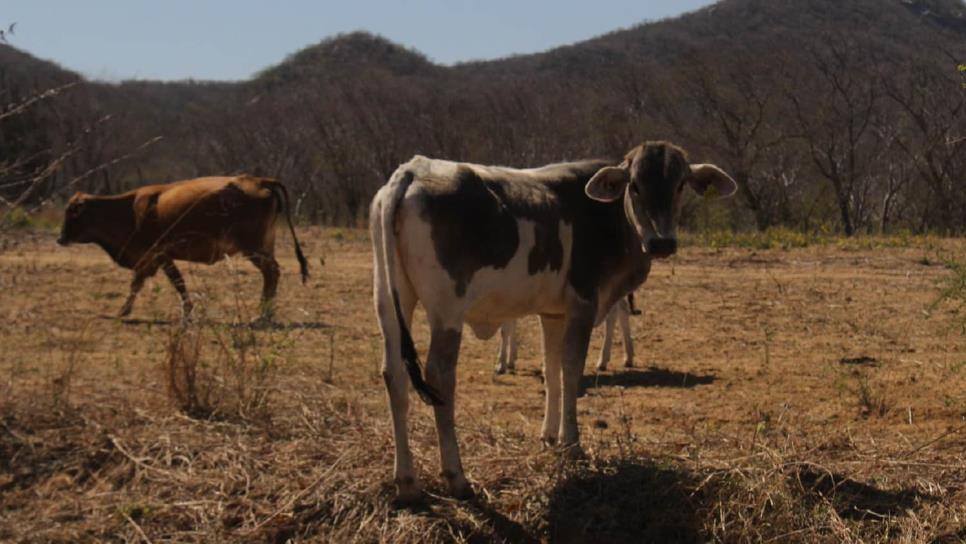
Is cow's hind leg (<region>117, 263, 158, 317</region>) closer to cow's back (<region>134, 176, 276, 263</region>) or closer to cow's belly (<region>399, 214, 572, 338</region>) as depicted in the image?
cow's back (<region>134, 176, 276, 263</region>)

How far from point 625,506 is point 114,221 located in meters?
9.13

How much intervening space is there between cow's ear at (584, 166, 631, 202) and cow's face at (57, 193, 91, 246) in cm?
872

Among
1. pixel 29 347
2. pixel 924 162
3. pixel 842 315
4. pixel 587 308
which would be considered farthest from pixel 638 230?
pixel 924 162

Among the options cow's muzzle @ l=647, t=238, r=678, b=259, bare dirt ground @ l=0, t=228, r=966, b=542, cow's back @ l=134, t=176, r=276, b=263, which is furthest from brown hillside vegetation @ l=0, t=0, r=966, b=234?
cow's muzzle @ l=647, t=238, r=678, b=259

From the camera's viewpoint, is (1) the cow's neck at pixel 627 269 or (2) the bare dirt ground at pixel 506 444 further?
(1) the cow's neck at pixel 627 269

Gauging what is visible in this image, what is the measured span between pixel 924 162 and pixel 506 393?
762 inches

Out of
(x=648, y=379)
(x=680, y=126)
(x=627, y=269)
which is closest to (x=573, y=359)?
(x=627, y=269)

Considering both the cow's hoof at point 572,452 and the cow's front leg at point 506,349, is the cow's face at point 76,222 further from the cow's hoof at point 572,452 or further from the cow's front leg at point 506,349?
the cow's hoof at point 572,452

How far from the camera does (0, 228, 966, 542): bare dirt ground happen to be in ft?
20.0

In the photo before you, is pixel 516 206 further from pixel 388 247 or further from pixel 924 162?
pixel 924 162

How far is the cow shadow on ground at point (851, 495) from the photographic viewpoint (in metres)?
6.11

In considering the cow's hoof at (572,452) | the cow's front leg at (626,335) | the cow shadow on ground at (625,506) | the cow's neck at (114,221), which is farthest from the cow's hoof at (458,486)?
the cow's neck at (114,221)

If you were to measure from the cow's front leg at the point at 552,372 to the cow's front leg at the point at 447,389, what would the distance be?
2.67 feet

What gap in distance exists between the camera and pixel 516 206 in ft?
20.4
